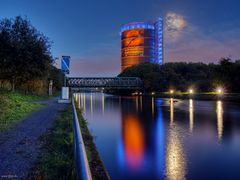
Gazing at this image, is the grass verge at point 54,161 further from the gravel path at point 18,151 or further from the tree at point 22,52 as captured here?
the tree at point 22,52

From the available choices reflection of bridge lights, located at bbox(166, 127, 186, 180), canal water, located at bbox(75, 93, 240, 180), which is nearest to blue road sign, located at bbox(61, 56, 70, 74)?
canal water, located at bbox(75, 93, 240, 180)

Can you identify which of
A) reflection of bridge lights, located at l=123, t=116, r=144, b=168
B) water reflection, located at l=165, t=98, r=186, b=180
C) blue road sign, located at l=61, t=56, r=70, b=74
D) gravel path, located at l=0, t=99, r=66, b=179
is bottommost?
reflection of bridge lights, located at l=123, t=116, r=144, b=168

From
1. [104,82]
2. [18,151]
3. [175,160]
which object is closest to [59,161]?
[18,151]

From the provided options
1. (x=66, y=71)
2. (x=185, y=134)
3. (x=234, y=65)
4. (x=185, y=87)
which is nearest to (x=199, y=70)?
(x=185, y=87)

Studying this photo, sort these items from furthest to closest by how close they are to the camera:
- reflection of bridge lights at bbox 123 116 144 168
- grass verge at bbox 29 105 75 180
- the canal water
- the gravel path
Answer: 1. reflection of bridge lights at bbox 123 116 144 168
2. the canal water
3. the gravel path
4. grass verge at bbox 29 105 75 180

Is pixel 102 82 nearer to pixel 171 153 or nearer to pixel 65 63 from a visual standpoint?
pixel 65 63

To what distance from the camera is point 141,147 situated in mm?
10867

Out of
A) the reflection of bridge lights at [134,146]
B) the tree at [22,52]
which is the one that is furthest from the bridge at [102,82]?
the reflection of bridge lights at [134,146]

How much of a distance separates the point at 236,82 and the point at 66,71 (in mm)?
44409

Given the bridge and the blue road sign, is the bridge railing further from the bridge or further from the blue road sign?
the blue road sign

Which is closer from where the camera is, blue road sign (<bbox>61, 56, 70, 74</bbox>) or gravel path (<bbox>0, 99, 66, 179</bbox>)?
gravel path (<bbox>0, 99, 66, 179</bbox>)

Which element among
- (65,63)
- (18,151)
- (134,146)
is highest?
(65,63)

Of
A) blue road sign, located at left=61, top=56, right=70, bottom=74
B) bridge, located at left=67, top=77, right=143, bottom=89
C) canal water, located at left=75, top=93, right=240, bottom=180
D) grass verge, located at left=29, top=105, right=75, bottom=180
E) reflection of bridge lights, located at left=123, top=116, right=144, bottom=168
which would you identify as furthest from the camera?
bridge, located at left=67, top=77, right=143, bottom=89

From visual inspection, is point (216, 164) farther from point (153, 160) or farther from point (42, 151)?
point (42, 151)
